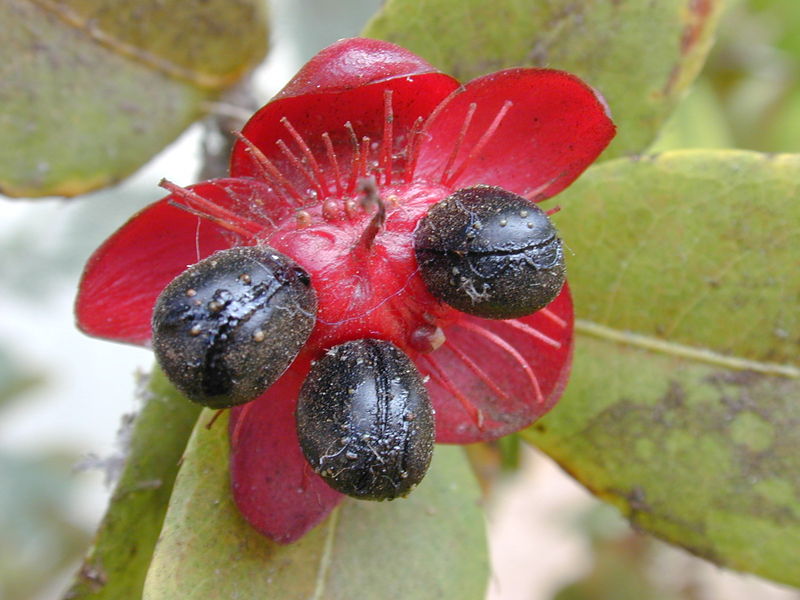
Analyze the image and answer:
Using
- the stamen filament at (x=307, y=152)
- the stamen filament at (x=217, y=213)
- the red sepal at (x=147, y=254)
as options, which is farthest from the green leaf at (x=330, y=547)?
the stamen filament at (x=307, y=152)

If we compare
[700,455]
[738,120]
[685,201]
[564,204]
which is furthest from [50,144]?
[738,120]

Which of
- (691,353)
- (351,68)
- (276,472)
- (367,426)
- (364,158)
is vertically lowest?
(691,353)

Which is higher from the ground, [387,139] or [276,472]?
[387,139]

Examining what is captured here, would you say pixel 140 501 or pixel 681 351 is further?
pixel 681 351

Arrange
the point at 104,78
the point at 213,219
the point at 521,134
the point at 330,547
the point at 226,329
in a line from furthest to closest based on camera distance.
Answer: the point at 104,78 → the point at 330,547 → the point at 521,134 → the point at 213,219 → the point at 226,329

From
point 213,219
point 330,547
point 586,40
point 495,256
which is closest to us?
point 495,256

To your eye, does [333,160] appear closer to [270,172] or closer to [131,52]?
[270,172]

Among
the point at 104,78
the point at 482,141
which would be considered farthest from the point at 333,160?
the point at 104,78

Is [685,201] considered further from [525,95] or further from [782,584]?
[782,584]
